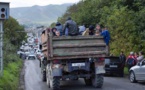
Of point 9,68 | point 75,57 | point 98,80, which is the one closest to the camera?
point 75,57

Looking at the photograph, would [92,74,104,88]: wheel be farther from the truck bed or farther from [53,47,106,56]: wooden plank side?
[53,47,106,56]: wooden plank side

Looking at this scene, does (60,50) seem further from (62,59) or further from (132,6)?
(132,6)

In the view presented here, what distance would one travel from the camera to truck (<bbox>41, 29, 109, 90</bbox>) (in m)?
14.4

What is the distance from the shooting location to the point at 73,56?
14523mm

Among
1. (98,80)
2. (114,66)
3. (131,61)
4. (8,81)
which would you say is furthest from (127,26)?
(8,81)

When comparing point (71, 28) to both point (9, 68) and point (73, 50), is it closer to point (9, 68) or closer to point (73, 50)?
point (73, 50)

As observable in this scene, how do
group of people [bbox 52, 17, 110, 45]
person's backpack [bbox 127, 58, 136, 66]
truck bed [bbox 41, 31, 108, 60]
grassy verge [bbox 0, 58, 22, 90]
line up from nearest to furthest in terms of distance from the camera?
grassy verge [bbox 0, 58, 22, 90] → truck bed [bbox 41, 31, 108, 60] → group of people [bbox 52, 17, 110, 45] → person's backpack [bbox 127, 58, 136, 66]

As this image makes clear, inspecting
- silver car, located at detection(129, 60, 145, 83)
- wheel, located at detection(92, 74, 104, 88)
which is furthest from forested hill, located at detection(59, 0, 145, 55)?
wheel, located at detection(92, 74, 104, 88)

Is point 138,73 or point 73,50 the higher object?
point 73,50

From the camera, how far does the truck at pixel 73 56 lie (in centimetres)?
1439

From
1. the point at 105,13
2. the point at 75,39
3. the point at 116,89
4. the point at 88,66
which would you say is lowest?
the point at 116,89

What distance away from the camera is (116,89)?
48.8 feet

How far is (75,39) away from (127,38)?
1124 cm

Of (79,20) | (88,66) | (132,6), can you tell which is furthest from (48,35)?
(79,20)
